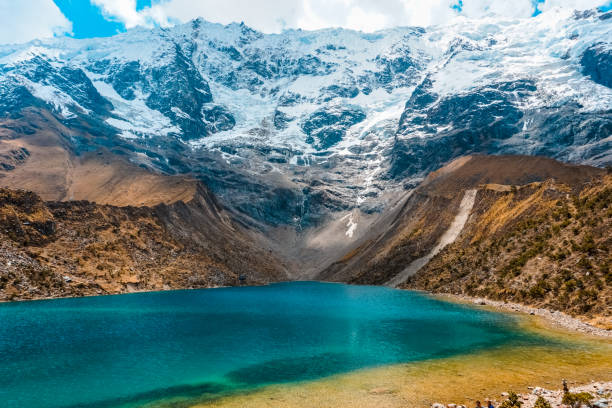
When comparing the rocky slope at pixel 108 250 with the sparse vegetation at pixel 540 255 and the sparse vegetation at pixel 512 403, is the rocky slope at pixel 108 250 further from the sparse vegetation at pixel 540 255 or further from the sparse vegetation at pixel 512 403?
the sparse vegetation at pixel 512 403

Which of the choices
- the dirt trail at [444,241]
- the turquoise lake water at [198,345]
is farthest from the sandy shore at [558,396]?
the dirt trail at [444,241]

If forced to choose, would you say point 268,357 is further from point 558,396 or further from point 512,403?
point 558,396

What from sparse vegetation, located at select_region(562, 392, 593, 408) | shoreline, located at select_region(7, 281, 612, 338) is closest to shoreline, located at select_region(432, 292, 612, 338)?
shoreline, located at select_region(7, 281, 612, 338)

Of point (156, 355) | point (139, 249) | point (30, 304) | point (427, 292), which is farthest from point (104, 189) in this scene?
point (156, 355)

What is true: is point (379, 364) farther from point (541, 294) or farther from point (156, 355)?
point (541, 294)

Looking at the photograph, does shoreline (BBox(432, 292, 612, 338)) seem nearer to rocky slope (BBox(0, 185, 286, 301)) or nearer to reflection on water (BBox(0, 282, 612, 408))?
reflection on water (BBox(0, 282, 612, 408))

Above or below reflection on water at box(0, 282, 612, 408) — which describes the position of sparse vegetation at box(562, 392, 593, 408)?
above

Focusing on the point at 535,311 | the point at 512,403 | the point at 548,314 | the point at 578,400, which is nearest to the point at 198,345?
the point at 512,403

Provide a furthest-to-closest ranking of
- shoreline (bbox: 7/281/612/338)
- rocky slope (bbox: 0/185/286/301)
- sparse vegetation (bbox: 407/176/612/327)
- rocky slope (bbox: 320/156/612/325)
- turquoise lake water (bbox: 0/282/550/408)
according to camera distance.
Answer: rocky slope (bbox: 0/185/286/301) < rocky slope (bbox: 320/156/612/325) < sparse vegetation (bbox: 407/176/612/327) < shoreline (bbox: 7/281/612/338) < turquoise lake water (bbox: 0/282/550/408)
